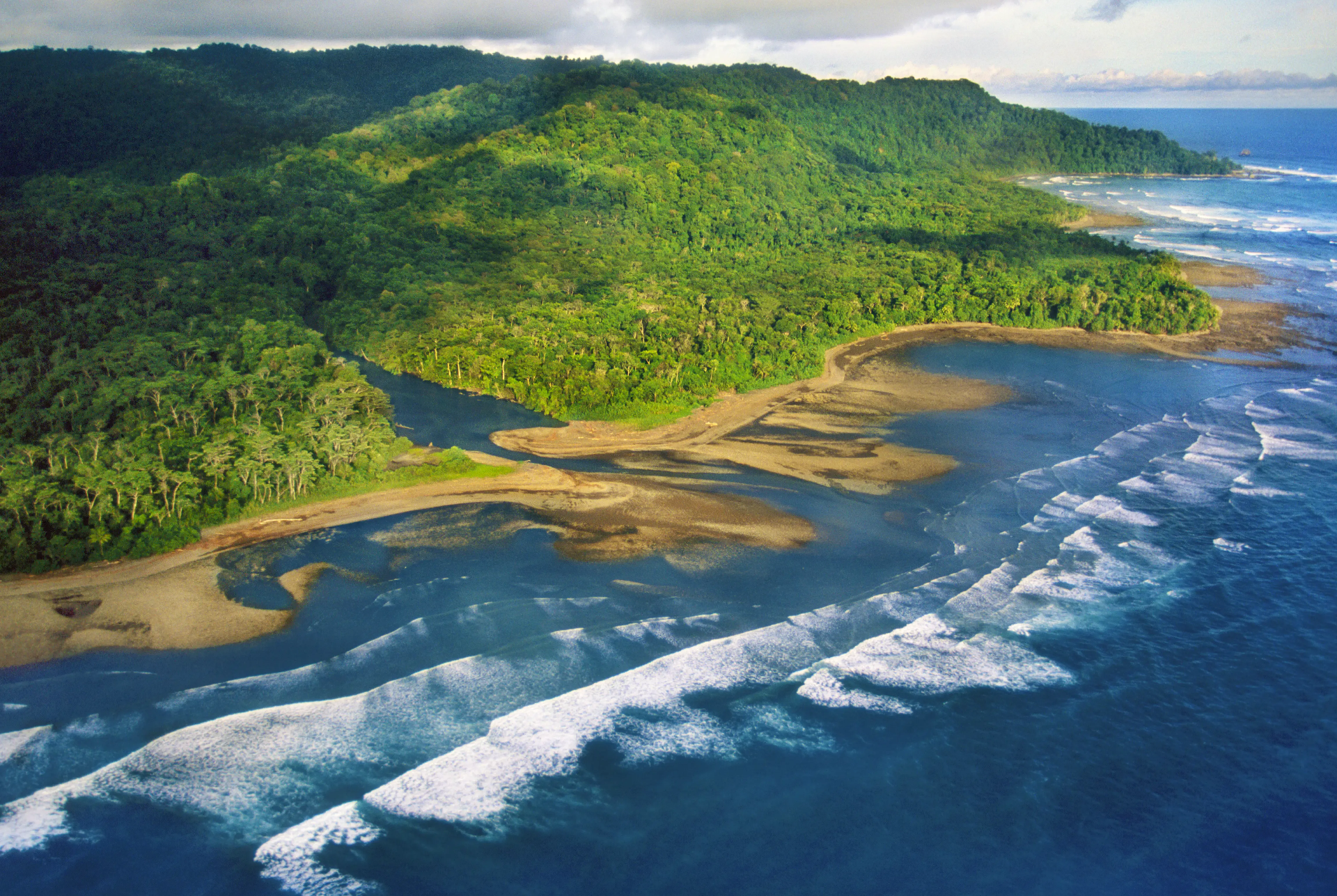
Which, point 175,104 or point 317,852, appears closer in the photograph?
point 317,852

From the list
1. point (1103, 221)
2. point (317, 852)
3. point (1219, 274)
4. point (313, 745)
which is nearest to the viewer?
point (317, 852)

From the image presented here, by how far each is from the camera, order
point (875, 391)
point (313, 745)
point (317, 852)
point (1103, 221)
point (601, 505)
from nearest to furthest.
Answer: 1. point (317, 852)
2. point (313, 745)
3. point (601, 505)
4. point (875, 391)
5. point (1103, 221)

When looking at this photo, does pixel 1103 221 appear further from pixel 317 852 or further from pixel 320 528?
pixel 317 852

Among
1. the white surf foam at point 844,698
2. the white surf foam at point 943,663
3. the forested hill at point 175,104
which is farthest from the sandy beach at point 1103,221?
the forested hill at point 175,104

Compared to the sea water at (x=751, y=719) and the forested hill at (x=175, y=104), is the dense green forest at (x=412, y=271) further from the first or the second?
the sea water at (x=751, y=719)

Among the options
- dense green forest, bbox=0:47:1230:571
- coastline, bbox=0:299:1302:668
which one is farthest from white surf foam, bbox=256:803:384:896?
dense green forest, bbox=0:47:1230:571

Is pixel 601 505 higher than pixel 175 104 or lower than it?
lower

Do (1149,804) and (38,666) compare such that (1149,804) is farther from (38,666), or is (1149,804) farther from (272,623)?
(38,666)

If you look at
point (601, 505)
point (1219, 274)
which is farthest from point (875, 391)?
point (1219, 274)
